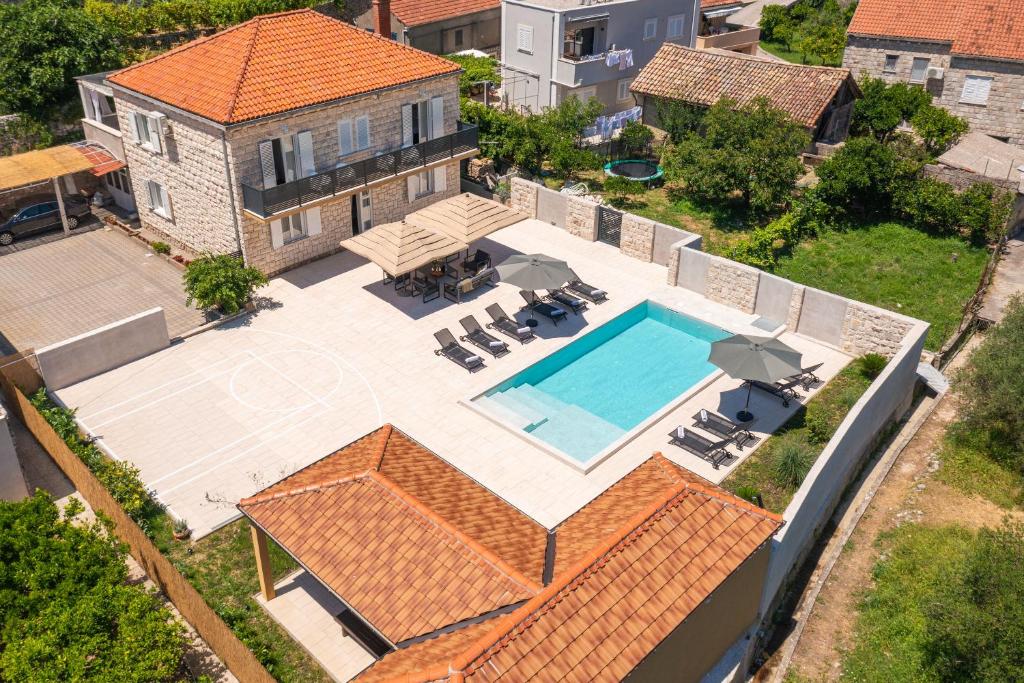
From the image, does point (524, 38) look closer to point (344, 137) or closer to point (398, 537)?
point (344, 137)

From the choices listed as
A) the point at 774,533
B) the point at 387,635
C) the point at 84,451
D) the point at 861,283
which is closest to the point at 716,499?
the point at 774,533

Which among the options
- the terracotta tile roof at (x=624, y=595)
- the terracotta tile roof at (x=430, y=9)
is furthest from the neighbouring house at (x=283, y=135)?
the terracotta tile roof at (x=624, y=595)

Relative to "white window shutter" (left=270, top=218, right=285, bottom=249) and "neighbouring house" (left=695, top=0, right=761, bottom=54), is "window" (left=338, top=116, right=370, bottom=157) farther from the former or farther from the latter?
"neighbouring house" (left=695, top=0, right=761, bottom=54)

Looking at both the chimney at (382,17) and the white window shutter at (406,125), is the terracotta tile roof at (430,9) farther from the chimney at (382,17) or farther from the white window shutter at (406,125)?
the white window shutter at (406,125)

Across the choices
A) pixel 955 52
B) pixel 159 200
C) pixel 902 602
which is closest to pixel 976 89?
pixel 955 52

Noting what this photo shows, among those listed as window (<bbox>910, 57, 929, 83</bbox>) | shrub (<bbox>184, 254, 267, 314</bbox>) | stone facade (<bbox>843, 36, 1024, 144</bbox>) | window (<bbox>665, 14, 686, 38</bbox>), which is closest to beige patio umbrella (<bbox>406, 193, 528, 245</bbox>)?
shrub (<bbox>184, 254, 267, 314</bbox>)

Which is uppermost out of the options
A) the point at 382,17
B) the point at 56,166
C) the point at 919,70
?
the point at 382,17
